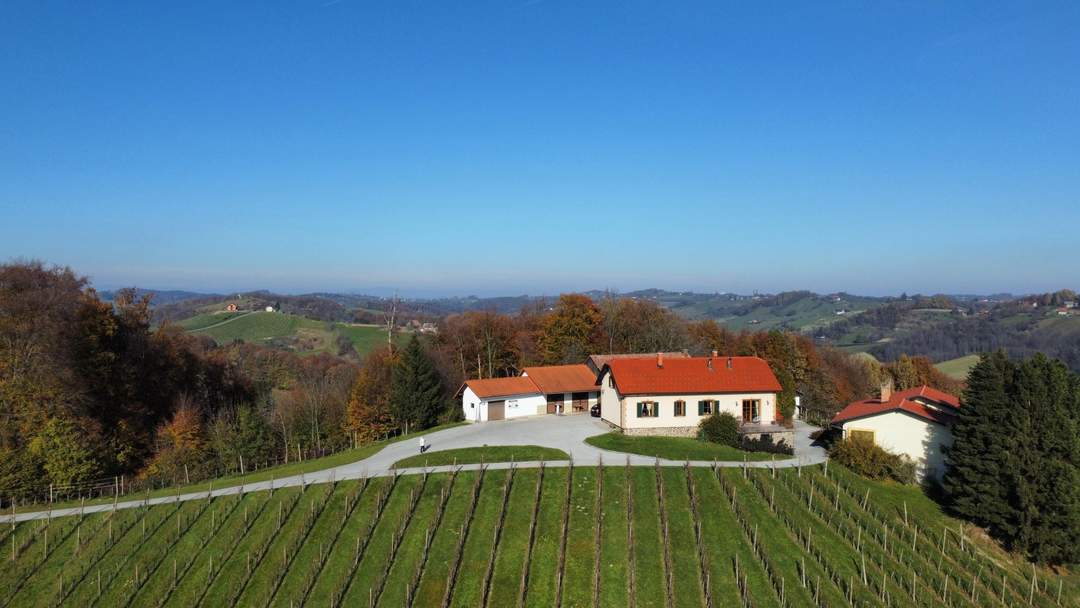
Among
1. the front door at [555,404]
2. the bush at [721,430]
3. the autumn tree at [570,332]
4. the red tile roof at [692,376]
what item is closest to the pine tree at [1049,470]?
the bush at [721,430]

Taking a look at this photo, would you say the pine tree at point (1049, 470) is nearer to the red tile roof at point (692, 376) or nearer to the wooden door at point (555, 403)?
the red tile roof at point (692, 376)

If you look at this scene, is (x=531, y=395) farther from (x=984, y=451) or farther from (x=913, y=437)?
(x=984, y=451)

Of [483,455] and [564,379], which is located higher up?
[564,379]

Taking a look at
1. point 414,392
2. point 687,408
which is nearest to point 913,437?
point 687,408

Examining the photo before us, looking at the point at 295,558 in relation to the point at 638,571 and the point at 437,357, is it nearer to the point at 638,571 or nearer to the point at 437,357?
the point at 638,571

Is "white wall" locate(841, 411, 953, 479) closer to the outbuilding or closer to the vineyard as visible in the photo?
the vineyard

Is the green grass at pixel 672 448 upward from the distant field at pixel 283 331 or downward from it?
downward
